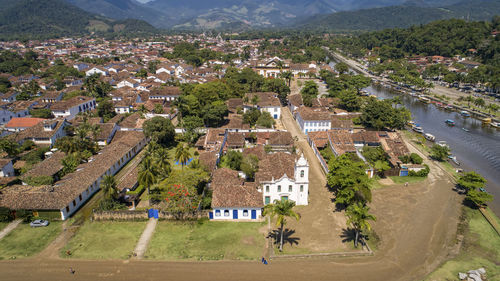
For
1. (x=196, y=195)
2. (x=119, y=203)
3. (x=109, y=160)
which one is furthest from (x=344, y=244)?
(x=109, y=160)

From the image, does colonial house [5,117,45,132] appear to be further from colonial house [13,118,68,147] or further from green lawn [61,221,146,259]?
green lawn [61,221,146,259]

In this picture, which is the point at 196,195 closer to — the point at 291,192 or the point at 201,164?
the point at 201,164

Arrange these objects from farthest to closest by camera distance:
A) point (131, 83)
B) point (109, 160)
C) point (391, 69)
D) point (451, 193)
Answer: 1. point (391, 69)
2. point (131, 83)
3. point (109, 160)
4. point (451, 193)

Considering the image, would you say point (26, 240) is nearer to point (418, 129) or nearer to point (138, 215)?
point (138, 215)

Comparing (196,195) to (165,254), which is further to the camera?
(196,195)

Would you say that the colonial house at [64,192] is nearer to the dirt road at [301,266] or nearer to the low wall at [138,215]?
the low wall at [138,215]

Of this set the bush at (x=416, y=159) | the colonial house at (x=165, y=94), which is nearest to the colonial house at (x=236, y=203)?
the bush at (x=416, y=159)

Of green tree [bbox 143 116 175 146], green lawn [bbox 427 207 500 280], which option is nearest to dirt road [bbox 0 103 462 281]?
green lawn [bbox 427 207 500 280]
